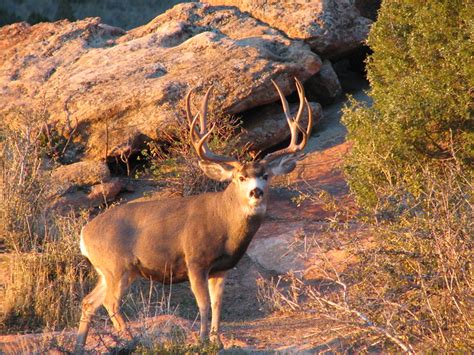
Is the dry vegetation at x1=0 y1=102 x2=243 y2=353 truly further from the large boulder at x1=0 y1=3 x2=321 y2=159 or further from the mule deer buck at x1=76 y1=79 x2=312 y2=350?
the large boulder at x1=0 y1=3 x2=321 y2=159

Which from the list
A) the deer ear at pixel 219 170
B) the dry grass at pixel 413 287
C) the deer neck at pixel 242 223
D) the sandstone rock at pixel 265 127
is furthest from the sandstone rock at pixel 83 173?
the dry grass at pixel 413 287

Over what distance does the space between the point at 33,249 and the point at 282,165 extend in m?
3.69

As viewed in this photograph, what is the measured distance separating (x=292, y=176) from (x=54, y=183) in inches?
154

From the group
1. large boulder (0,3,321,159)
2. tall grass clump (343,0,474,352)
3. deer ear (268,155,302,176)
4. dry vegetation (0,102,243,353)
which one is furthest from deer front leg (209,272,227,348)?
large boulder (0,3,321,159)

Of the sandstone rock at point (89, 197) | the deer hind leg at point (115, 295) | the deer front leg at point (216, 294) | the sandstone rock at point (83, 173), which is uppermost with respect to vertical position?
the deer hind leg at point (115, 295)

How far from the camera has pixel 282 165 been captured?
9.85 m

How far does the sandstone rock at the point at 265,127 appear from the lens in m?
15.3

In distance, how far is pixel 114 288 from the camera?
9289 millimetres

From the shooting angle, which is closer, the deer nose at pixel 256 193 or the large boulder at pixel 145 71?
the deer nose at pixel 256 193

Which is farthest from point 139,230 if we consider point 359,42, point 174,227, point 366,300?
point 359,42

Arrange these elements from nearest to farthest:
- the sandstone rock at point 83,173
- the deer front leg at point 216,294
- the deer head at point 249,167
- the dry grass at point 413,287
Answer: the dry grass at point 413,287
the deer head at point 249,167
the deer front leg at point 216,294
the sandstone rock at point 83,173

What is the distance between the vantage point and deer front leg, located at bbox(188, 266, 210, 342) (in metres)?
9.09

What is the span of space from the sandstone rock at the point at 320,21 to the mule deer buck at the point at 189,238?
283 inches

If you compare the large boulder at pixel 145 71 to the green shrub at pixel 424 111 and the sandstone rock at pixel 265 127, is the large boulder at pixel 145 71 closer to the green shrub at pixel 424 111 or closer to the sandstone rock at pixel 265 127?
the sandstone rock at pixel 265 127
